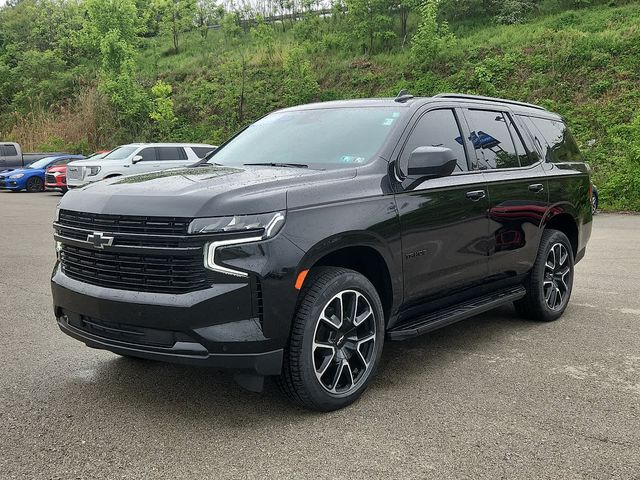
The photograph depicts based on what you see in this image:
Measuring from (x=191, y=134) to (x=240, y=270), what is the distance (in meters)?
29.4

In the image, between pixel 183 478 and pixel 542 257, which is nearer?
pixel 183 478

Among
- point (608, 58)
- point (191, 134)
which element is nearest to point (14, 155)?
point (191, 134)

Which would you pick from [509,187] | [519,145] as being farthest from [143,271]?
[519,145]

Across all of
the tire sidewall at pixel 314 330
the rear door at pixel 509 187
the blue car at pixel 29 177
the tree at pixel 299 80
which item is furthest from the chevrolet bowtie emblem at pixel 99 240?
Answer: the tree at pixel 299 80

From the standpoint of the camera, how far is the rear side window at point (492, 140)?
501cm

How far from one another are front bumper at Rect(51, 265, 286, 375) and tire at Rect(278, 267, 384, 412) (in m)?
0.15

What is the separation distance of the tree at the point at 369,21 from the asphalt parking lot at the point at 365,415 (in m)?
27.2

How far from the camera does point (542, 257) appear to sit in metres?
5.56

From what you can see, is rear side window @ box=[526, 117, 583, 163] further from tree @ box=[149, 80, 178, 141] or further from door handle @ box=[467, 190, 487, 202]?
tree @ box=[149, 80, 178, 141]

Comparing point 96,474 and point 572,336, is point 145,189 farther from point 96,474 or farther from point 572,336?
point 572,336

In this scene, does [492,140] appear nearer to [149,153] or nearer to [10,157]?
[149,153]

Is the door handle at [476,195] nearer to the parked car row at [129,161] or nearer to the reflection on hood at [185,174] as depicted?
the reflection on hood at [185,174]

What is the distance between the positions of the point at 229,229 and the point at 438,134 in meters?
2.07

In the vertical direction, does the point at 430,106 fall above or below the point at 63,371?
above
